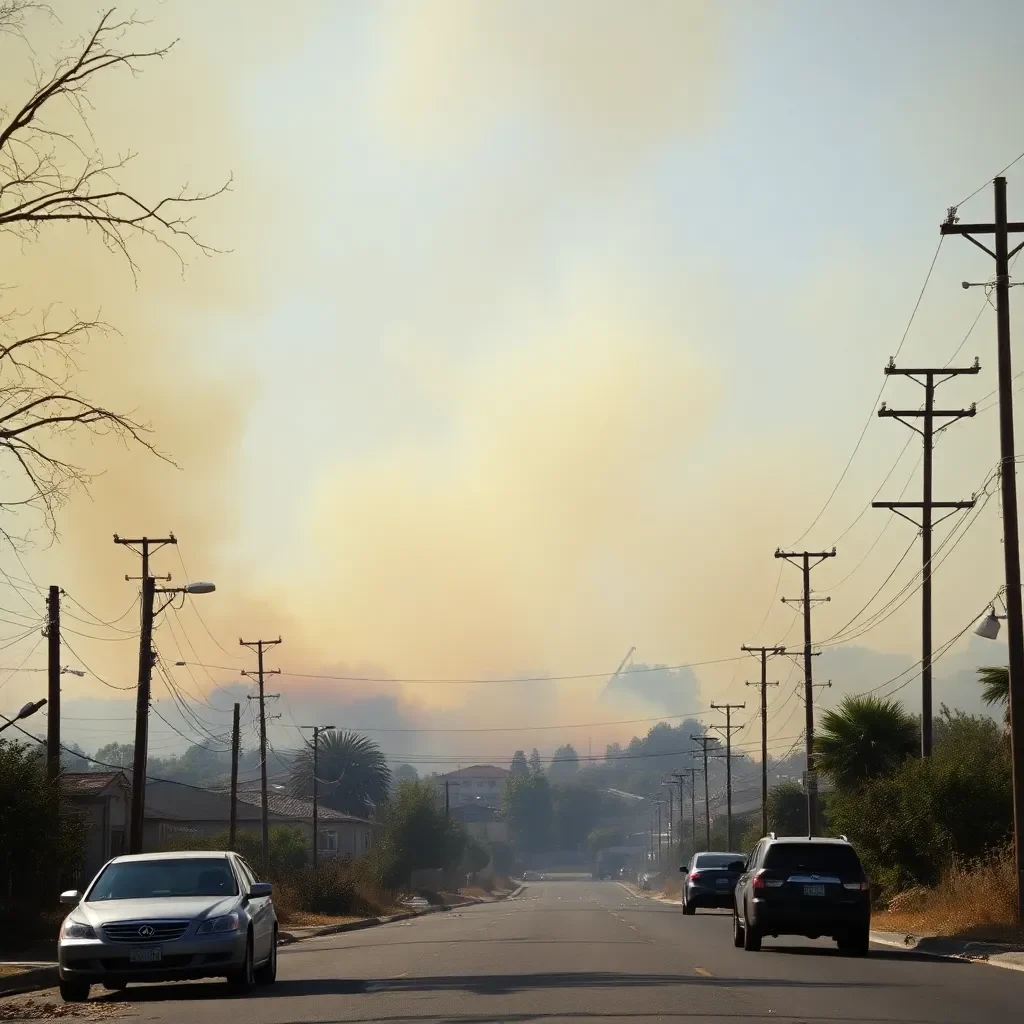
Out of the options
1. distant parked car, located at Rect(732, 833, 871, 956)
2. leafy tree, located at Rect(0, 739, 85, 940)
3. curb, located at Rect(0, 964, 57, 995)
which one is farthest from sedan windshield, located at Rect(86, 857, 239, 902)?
leafy tree, located at Rect(0, 739, 85, 940)

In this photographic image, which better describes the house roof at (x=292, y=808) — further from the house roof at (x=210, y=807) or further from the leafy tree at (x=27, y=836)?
the leafy tree at (x=27, y=836)

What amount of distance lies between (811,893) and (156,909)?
11.0 metres

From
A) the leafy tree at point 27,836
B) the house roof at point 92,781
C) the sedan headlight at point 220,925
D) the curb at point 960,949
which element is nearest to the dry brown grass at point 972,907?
the curb at point 960,949

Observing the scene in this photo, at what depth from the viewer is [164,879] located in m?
19.5

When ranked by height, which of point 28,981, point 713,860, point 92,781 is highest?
point 92,781

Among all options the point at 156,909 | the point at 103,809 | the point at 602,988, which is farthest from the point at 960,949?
the point at 103,809

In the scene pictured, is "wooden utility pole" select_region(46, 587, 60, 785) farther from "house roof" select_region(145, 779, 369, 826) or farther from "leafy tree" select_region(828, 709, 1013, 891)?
"house roof" select_region(145, 779, 369, 826)

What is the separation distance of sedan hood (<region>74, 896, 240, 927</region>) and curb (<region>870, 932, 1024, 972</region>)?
35.9 ft

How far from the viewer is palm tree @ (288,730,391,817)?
123438 mm

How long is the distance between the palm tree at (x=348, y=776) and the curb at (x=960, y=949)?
9538 centimetres

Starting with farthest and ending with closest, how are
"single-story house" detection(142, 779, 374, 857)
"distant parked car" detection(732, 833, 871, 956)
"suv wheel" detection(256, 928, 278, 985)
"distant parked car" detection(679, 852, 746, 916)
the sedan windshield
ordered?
1. "single-story house" detection(142, 779, 374, 857)
2. "distant parked car" detection(679, 852, 746, 916)
3. "distant parked car" detection(732, 833, 871, 956)
4. "suv wheel" detection(256, 928, 278, 985)
5. the sedan windshield

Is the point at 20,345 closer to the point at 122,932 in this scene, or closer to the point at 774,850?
the point at 122,932

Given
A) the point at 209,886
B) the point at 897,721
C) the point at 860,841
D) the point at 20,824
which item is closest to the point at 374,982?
the point at 209,886

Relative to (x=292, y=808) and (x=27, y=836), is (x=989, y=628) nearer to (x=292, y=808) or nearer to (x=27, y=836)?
(x=27, y=836)
